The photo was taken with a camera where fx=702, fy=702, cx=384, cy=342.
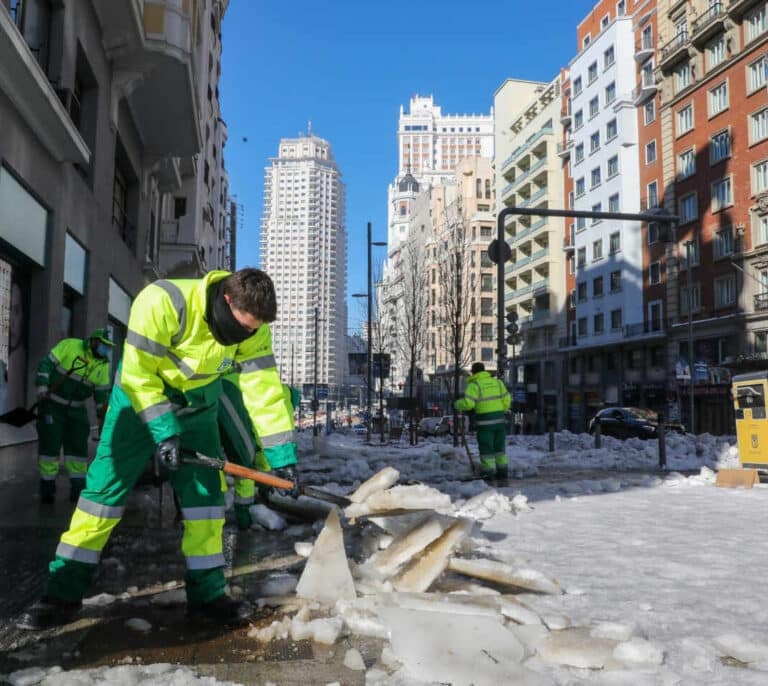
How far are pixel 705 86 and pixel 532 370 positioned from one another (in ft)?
85.6

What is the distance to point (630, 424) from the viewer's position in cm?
2630

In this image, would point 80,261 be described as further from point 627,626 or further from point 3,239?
point 627,626

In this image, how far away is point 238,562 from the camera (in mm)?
4695

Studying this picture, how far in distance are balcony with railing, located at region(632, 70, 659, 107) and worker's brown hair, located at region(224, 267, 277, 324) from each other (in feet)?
147

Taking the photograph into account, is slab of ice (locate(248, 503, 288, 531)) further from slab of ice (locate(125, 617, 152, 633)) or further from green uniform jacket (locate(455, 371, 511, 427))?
green uniform jacket (locate(455, 371, 511, 427))

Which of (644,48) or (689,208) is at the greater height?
(644,48)

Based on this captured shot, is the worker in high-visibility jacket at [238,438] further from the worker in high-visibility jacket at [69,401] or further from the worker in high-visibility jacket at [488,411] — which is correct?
the worker in high-visibility jacket at [488,411]

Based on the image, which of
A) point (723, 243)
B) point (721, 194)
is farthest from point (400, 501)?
point (721, 194)

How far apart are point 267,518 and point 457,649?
3431 mm

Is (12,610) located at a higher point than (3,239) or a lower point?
lower

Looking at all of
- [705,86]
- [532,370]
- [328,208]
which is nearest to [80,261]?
[705,86]

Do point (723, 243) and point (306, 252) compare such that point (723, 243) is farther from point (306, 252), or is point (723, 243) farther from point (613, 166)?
point (306, 252)

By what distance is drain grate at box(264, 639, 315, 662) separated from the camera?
2.96 m

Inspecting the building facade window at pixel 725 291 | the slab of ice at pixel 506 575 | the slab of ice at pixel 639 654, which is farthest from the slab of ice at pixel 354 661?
the building facade window at pixel 725 291
